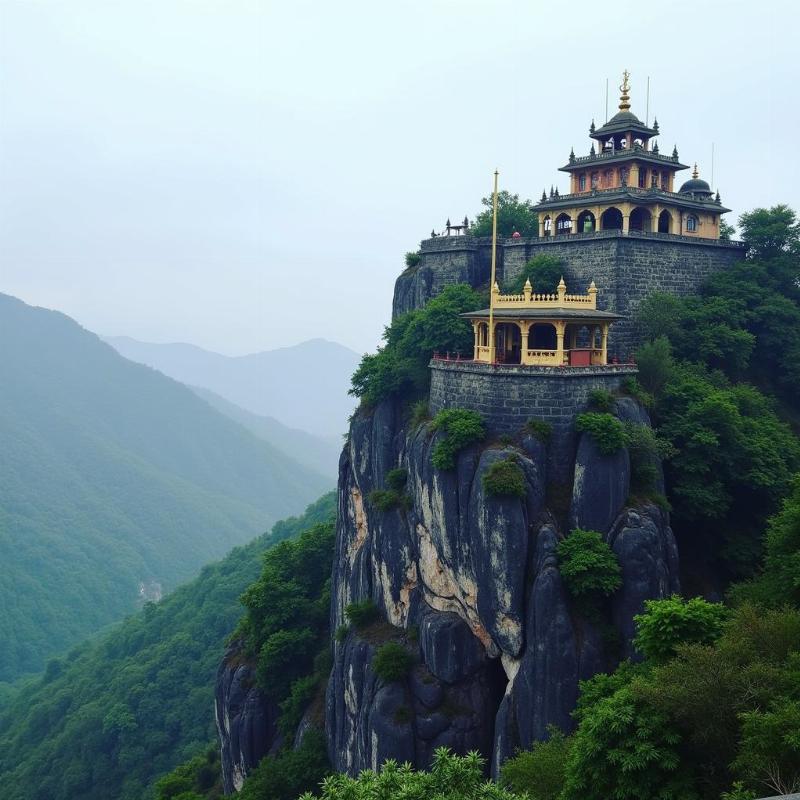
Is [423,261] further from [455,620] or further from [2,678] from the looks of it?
[2,678]

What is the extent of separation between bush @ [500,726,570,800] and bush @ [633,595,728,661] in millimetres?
4480

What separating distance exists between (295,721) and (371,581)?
11851 mm

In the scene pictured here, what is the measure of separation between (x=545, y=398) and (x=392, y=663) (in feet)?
48.8

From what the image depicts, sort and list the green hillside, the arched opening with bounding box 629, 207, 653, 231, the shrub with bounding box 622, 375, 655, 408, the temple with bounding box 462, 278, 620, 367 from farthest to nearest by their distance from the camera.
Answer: the green hillside, the arched opening with bounding box 629, 207, 653, 231, the shrub with bounding box 622, 375, 655, 408, the temple with bounding box 462, 278, 620, 367

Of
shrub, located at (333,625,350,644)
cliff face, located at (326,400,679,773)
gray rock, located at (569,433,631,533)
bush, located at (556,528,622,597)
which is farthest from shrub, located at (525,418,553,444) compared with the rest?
shrub, located at (333,625,350,644)

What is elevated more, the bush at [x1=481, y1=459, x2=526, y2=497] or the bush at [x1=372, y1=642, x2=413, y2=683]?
the bush at [x1=481, y1=459, x2=526, y2=497]

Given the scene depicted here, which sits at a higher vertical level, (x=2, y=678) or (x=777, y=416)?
(x=777, y=416)

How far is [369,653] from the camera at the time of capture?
3897 cm

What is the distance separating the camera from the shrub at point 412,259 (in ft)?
197

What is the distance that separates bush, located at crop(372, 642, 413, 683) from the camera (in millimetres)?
36094

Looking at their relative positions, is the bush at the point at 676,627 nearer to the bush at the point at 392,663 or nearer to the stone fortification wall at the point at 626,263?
the bush at the point at 392,663

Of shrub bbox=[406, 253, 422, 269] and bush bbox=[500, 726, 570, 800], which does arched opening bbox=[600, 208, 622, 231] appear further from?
bush bbox=[500, 726, 570, 800]

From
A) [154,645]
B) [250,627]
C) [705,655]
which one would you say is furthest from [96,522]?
[705,655]

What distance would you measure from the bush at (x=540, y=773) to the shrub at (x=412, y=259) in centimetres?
4150
